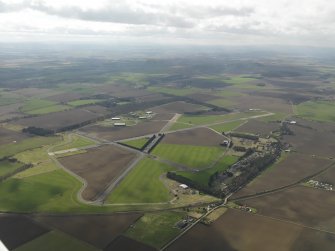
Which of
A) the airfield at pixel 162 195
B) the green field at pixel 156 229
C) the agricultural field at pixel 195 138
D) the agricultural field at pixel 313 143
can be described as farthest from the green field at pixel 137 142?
the agricultural field at pixel 313 143

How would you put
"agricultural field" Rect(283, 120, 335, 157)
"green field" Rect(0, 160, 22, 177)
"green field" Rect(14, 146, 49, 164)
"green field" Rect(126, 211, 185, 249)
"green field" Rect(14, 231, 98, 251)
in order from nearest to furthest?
1. "green field" Rect(14, 231, 98, 251)
2. "green field" Rect(126, 211, 185, 249)
3. "green field" Rect(0, 160, 22, 177)
4. "green field" Rect(14, 146, 49, 164)
5. "agricultural field" Rect(283, 120, 335, 157)

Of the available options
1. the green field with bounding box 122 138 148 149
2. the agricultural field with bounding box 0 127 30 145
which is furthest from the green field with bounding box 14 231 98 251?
the agricultural field with bounding box 0 127 30 145

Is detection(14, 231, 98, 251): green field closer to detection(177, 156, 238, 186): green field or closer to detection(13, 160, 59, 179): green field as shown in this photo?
detection(13, 160, 59, 179): green field

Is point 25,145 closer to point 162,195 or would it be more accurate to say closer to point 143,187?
point 143,187

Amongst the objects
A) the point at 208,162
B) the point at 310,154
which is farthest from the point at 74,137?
the point at 310,154

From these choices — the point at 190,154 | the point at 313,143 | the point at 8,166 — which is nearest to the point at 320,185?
the point at 190,154

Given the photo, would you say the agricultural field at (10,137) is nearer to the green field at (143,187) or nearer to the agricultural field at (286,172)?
the green field at (143,187)
